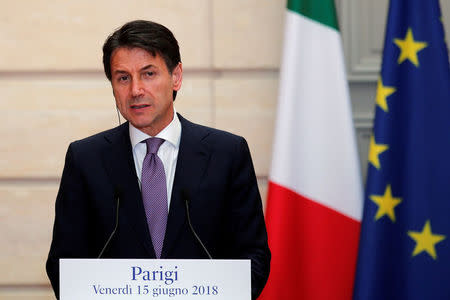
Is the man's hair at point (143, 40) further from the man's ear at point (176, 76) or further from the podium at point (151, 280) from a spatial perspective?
the podium at point (151, 280)

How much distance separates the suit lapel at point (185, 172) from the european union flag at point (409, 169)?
119 cm

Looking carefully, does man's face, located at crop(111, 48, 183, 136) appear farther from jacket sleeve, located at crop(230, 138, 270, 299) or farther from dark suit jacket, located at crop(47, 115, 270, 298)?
jacket sleeve, located at crop(230, 138, 270, 299)

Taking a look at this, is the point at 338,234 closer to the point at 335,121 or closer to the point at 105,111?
the point at 335,121

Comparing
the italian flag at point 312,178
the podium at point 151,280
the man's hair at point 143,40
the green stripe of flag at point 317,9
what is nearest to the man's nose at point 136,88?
the man's hair at point 143,40

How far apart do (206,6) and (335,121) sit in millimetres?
950

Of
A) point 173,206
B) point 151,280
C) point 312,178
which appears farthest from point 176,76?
point 312,178

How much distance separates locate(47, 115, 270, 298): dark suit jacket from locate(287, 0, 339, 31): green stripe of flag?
1.29 m

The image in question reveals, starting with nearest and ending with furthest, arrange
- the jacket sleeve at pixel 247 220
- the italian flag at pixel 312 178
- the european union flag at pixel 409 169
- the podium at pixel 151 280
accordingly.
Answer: the podium at pixel 151 280
the jacket sleeve at pixel 247 220
the european union flag at pixel 409 169
the italian flag at pixel 312 178

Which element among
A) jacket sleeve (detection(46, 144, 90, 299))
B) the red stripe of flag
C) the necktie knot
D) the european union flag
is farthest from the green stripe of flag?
jacket sleeve (detection(46, 144, 90, 299))

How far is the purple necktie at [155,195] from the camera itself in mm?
2044

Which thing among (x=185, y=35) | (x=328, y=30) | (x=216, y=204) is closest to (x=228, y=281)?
(x=216, y=204)

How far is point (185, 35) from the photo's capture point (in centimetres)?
362

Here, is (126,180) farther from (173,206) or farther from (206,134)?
(206,134)

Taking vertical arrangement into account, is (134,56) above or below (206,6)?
below
